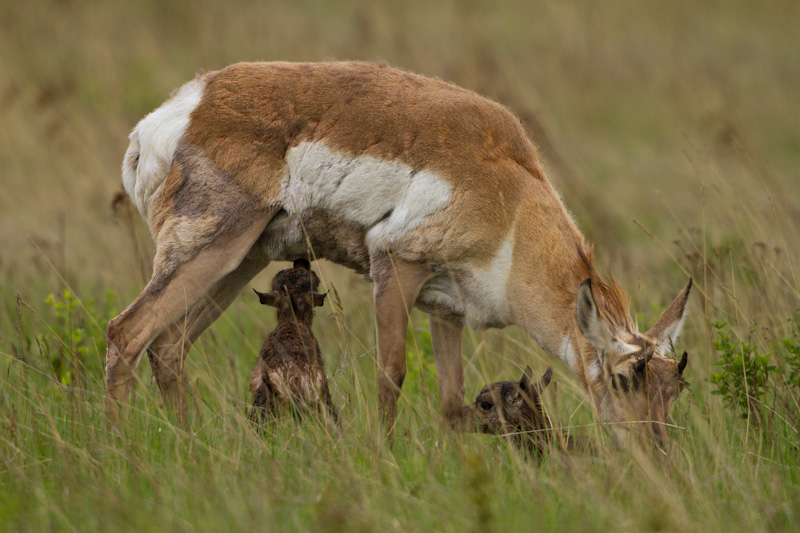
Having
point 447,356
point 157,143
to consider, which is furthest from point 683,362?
point 157,143

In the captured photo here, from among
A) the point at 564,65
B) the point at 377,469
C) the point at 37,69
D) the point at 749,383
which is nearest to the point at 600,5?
the point at 564,65

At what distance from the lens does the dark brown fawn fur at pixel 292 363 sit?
210 inches

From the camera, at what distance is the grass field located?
14.1 ft

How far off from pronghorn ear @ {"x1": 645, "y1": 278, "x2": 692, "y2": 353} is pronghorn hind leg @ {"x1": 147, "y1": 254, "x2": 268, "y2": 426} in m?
2.49

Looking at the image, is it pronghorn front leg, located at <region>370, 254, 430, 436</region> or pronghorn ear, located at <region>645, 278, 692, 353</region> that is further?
pronghorn front leg, located at <region>370, 254, 430, 436</region>

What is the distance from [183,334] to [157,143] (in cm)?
113

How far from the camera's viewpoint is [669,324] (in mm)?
5164

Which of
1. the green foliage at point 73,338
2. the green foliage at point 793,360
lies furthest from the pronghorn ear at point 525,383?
the green foliage at point 73,338

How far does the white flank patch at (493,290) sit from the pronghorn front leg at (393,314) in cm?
30

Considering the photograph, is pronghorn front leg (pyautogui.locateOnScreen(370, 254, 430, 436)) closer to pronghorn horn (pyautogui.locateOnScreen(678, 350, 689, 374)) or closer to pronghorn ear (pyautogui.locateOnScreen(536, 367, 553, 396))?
pronghorn ear (pyautogui.locateOnScreen(536, 367, 553, 396))

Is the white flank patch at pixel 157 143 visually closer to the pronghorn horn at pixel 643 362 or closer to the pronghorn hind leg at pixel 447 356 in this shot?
the pronghorn hind leg at pixel 447 356

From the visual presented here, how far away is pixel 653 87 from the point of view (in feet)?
54.3

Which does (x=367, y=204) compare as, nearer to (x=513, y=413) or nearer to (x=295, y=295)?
(x=295, y=295)

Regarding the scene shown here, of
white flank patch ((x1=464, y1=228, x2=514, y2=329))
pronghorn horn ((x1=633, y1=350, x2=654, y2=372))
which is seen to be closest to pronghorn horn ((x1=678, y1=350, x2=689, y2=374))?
pronghorn horn ((x1=633, y1=350, x2=654, y2=372))
